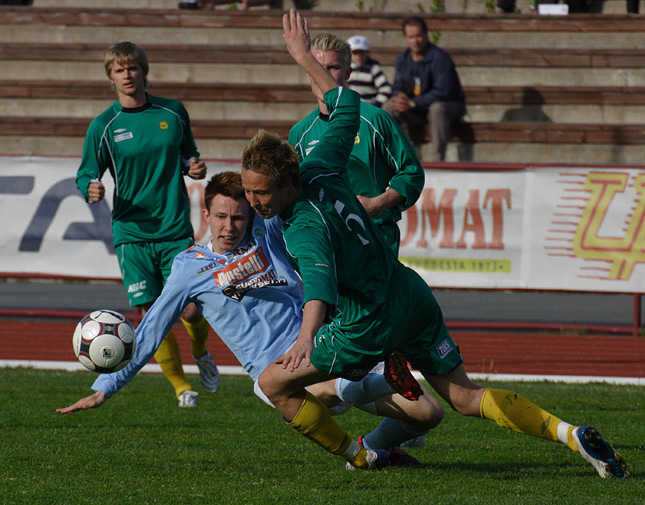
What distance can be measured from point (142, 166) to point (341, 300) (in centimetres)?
323

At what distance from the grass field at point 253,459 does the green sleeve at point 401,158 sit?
4.84 feet

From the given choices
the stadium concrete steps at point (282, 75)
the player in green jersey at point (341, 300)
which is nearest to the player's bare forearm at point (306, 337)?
the player in green jersey at point (341, 300)

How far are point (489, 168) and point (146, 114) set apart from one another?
462cm

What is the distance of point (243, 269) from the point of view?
16.9 ft

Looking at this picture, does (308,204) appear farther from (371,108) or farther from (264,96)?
(264,96)

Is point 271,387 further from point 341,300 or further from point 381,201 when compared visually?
point 381,201

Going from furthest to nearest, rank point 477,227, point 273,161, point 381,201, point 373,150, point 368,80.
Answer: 1. point 368,80
2. point 477,227
3. point 373,150
4. point 381,201
5. point 273,161

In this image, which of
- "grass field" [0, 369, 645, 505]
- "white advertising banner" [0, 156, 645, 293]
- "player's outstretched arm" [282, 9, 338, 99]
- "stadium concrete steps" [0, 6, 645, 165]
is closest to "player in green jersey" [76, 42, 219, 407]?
"grass field" [0, 369, 645, 505]

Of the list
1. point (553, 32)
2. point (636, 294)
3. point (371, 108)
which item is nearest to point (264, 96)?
point (553, 32)

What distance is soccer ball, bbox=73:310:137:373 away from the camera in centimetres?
473

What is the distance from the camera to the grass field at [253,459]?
14.3 feet

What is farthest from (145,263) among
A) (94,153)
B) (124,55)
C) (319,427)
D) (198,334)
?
(319,427)

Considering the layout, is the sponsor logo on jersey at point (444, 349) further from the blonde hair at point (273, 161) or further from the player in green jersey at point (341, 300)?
the blonde hair at point (273, 161)

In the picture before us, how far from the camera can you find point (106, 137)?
23.4 ft
